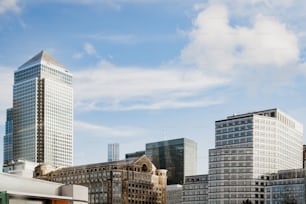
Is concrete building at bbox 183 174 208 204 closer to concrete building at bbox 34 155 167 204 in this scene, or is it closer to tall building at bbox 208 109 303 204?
tall building at bbox 208 109 303 204

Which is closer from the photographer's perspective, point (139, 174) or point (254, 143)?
point (254, 143)

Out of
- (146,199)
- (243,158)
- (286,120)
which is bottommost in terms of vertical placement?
(146,199)

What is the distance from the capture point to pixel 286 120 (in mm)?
189250

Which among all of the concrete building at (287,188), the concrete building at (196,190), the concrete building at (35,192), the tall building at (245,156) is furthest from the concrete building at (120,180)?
the concrete building at (35,192)

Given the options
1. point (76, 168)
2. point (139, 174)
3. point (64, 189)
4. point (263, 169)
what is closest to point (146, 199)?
point (139, 174)

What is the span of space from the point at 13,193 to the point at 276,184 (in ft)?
486

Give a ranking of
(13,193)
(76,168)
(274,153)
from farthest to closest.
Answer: (76,168)
(274,153)
(13,193)

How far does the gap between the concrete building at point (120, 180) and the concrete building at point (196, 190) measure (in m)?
10.4

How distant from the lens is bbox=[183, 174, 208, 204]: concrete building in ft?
603

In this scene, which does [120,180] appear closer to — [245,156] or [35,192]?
[245,156]

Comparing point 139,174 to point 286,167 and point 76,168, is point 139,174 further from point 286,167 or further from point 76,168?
point 286,167

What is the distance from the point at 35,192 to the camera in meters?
28.0

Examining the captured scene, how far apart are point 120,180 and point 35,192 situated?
503 ft

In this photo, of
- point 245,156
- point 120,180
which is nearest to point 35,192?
point 245,156
